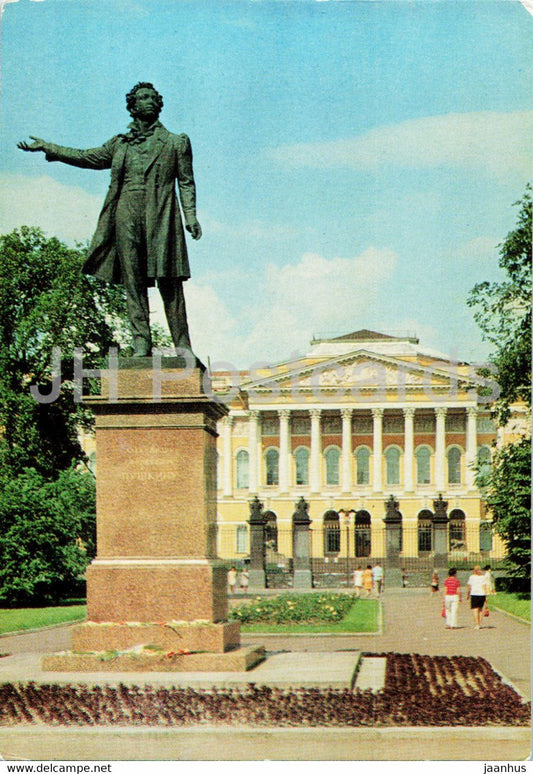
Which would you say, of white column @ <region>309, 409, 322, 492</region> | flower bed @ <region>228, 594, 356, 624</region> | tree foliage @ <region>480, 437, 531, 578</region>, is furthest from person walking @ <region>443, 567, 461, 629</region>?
white column @ <region>309, 409, 322, 492</region>

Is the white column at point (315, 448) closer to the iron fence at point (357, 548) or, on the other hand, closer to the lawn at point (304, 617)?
the iron fence at point (357, 548)

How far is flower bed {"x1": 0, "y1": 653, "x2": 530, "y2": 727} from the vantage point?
8531mm

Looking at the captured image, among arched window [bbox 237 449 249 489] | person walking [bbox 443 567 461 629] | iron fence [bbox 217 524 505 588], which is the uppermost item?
arched window [bbox 237 449 249 489]

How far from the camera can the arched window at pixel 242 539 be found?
73688 mm

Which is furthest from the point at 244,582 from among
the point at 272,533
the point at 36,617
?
the point at 272,533

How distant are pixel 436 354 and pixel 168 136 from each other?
68493 millimetres

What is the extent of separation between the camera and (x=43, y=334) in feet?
112

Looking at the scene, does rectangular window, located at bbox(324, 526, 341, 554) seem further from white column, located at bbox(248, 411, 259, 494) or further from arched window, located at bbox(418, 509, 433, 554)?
white column, located at bbox(248, 411, 259, 494)

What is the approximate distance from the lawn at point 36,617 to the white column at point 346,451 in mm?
47562

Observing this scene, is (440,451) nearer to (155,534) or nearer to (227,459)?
(227,459)

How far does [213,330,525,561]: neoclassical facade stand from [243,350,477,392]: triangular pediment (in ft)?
0.22

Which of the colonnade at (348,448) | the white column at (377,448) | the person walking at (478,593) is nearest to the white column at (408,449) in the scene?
the colonnade at (348,448)

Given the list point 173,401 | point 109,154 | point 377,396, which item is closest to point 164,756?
point 173,401

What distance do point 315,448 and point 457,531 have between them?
37.9 ft
